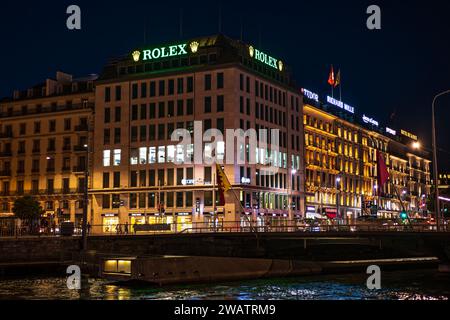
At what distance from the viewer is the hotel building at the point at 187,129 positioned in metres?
106

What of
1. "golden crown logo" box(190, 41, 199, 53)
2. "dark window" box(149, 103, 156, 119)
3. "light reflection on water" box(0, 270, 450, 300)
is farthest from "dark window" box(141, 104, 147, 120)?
"light reflection on water" box(0, 270, 450, 300)

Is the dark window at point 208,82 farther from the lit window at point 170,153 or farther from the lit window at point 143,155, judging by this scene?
the lit window at point 143,155

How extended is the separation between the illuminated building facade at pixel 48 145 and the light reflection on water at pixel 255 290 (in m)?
59.6

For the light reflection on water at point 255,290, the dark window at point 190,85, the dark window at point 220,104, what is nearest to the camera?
the light reflection on water at point 255,290

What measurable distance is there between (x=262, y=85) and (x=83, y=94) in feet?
106

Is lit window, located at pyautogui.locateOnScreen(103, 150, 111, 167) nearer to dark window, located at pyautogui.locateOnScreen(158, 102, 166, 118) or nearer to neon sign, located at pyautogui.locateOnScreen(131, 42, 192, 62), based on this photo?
dark window, located at pyautogui.locateOnScreen(158, 102, 166, 118)

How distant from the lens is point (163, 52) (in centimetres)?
11300

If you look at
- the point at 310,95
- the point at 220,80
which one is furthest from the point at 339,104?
the point at 220,80

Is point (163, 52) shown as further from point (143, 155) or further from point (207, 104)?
point (143, 155)

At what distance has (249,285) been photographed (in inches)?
2023

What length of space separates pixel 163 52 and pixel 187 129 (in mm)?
14766

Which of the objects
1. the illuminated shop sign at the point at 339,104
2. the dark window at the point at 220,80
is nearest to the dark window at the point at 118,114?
the dark window at the point at 220,80
